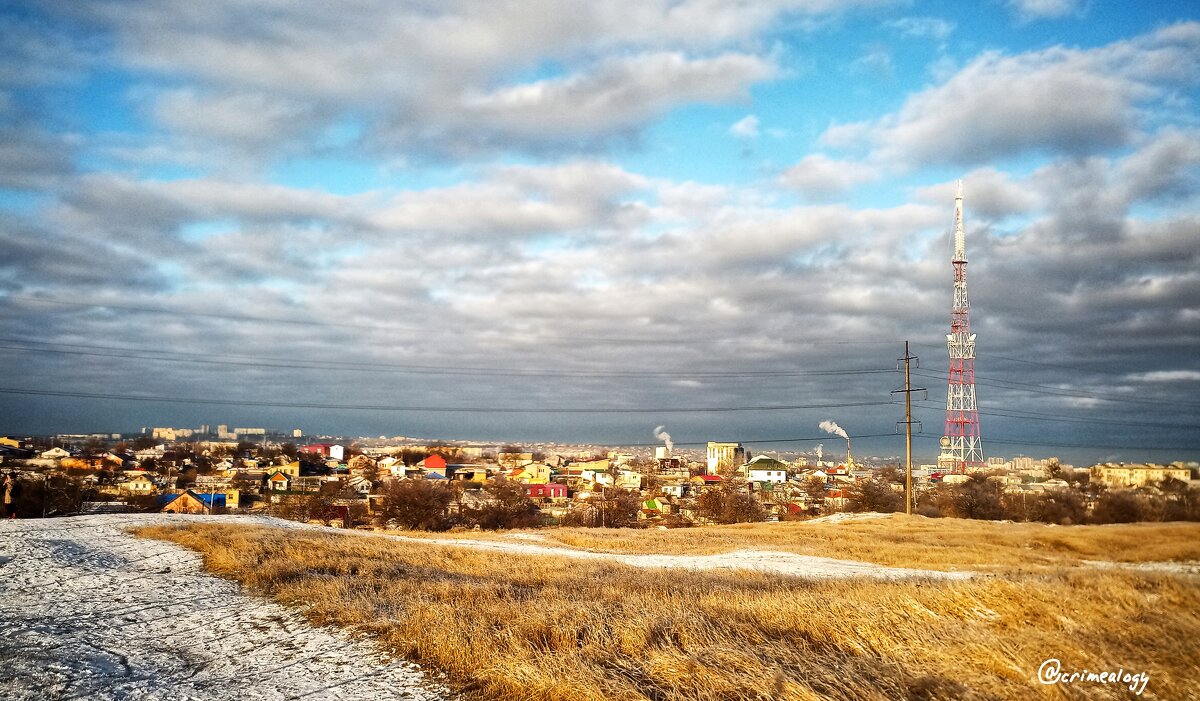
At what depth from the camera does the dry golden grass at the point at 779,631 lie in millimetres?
4184

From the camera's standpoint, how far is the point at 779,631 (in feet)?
25.5

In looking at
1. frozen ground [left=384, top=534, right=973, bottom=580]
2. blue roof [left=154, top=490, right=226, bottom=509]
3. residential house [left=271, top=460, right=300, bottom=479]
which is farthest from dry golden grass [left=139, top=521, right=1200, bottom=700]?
residential house [left=271, top=460, right=300, bottom=479]

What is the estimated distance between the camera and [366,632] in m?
9.58

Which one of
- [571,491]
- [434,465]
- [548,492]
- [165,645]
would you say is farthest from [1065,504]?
[434,465]

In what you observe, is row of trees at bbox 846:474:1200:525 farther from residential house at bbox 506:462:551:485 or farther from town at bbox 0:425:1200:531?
residential house at bbox 506:462:551:485

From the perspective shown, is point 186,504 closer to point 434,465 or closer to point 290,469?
point 290,469

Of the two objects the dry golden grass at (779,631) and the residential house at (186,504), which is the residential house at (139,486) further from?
the dry golden grass at (779,631)

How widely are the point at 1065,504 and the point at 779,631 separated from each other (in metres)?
3.91

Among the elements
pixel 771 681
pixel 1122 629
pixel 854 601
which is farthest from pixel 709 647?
pixel 1122 629

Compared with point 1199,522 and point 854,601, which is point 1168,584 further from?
point 854,601

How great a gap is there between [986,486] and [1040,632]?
197 cm

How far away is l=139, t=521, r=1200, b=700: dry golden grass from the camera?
4.18 meters

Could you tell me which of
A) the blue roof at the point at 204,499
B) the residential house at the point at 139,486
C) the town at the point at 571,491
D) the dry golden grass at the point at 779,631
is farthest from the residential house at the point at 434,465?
the dry golden grass at the point at 779,631

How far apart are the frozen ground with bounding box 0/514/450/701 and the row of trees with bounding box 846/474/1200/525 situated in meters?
5.96
